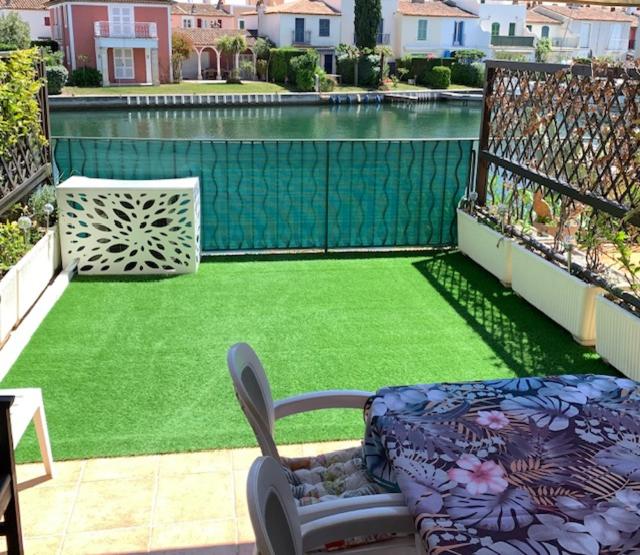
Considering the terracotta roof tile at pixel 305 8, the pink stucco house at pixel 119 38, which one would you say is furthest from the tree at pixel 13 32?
the terracotta roof tile at pixel 305 8

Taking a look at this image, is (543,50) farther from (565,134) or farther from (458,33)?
(565,134)

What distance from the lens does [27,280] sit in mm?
5438

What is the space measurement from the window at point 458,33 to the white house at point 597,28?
8508 mm

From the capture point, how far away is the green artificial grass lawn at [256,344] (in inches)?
154

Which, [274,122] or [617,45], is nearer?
[274,122]

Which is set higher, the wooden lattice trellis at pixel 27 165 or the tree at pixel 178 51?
the tree at pixel 178 51

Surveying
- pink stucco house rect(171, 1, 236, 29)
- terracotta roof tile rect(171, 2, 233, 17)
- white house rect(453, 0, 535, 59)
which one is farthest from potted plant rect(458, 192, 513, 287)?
terracotta roof tile rect(171, 2, 233, 17)

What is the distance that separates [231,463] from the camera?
11.6ft

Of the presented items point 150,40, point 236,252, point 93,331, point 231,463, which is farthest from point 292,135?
point 231,463

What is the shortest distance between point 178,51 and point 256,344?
118 ft

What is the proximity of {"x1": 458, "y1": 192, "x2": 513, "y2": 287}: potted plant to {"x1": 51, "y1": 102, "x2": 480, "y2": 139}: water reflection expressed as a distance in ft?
63.6

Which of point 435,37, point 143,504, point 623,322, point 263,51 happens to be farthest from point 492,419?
point 435,37

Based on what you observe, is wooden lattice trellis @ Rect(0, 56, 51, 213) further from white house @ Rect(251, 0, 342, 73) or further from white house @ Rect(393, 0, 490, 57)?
white house @ Rect(393, 0, 490, 57)

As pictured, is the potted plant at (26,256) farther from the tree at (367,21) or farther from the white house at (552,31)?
the white house at (552,31)
